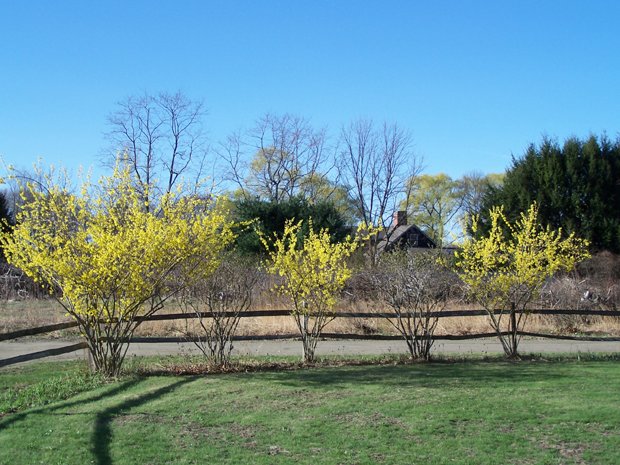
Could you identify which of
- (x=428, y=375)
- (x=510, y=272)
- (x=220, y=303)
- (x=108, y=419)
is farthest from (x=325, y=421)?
(x=510, y=272)

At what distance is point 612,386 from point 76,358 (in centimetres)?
1084

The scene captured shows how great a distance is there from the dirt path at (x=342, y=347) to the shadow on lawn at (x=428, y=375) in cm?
256

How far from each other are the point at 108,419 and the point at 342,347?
28.7 feet

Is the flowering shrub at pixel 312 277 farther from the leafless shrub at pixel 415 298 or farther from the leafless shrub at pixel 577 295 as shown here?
the leafless shrub at pixel 577 295

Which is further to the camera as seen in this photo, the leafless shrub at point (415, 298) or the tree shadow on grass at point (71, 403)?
the leafless shrub at point (415, 298)

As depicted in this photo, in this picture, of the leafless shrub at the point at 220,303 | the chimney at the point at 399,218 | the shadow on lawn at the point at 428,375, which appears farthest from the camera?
the chimney at the point at 399,218

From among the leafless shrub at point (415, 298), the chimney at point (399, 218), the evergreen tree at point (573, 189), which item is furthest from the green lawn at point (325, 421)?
the chimney at point (399, 218)

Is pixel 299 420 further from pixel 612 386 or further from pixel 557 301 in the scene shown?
pixel 557 301

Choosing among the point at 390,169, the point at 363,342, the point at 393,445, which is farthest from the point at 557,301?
the point at 390,169

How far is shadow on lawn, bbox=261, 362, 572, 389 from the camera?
393 inches

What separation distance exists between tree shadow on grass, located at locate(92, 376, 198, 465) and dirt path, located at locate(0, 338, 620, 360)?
467 cm

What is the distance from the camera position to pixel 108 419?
298 inches

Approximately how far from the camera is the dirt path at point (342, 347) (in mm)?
14727

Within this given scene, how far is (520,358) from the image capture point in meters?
13.6
